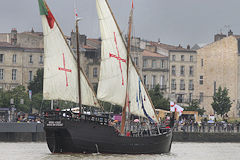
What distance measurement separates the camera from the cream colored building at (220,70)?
129 meters

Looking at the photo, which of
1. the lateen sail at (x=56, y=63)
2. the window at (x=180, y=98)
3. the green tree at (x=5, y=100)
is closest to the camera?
the lateen sail at (x=56, y=63)

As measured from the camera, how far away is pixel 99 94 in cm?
5994

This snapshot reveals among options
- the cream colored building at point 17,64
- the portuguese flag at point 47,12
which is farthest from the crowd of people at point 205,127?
the cream colored building at point 17,64

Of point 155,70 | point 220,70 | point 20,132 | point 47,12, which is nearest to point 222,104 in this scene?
point 220,70

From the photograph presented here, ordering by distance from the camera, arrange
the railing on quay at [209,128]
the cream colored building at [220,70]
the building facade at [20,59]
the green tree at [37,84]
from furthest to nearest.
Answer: the cream colored building at [220,70]
the building facade at [20,59]
the green tree at [37,84]
the railing on quay at [209,128]

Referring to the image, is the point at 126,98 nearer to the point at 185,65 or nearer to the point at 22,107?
the point at 22,107

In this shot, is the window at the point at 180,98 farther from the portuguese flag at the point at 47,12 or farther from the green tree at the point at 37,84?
the portuguese flag at the point at 47,12

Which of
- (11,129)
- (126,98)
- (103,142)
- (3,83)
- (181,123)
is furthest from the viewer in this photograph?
(3,83)

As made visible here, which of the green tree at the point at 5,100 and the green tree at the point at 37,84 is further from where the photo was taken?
the green tree at the point at 37,84

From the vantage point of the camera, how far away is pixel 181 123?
90500mm

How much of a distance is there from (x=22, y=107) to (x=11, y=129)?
103 feet

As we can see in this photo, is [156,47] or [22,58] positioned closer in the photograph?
[22,58]

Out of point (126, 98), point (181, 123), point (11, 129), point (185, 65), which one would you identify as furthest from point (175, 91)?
point (126, 98)

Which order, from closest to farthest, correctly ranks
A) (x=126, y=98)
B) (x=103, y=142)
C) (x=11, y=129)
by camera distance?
1. (x=103, y=142)
2. (x=126, y=98)
3. (x=11, y=129)
